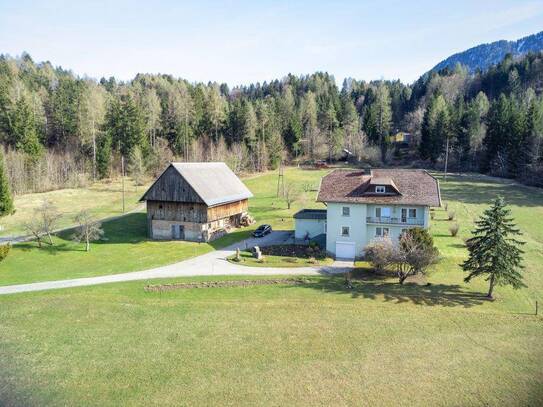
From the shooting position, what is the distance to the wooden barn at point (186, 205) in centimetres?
5100

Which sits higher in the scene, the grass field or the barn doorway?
the barn doorway

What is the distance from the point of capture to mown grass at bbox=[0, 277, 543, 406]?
1970 centimetres

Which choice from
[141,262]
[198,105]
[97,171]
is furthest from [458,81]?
[141,262]

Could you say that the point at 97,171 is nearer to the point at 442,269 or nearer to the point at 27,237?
the point at 27,237

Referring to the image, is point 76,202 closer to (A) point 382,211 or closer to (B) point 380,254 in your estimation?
(A) point 382,211

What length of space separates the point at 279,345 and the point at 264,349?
3.37 feet

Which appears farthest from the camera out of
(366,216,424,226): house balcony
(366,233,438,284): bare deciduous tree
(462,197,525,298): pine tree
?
(366,216,424,226): house balcony

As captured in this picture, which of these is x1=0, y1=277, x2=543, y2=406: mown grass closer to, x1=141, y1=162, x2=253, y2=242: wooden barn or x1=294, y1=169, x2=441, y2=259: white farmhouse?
x1=294, y1=169, x2=441, y2=259: white farmhouse

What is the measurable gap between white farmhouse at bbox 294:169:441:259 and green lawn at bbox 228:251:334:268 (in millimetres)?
3091

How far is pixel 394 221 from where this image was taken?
1655 inches

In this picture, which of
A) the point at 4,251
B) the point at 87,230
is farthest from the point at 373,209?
the point at 4,251

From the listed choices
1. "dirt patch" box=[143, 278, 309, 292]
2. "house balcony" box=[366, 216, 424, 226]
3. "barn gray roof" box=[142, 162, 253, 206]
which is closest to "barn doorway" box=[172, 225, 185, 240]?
"barn gray roof" box=[142, 162, 253, 206]

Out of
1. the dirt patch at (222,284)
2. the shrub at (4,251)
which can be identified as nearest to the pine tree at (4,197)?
the shrub at (4,251)

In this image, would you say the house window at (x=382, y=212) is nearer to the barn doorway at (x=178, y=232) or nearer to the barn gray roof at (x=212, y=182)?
the barn gray roof at (x=212, y=182)
